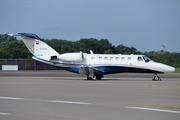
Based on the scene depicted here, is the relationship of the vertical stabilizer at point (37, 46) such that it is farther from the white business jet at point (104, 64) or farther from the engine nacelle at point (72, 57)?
the engine nacelle at point (72, 57)

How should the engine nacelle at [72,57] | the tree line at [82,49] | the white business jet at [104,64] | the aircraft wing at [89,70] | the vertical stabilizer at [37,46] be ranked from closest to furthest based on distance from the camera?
the aircraft wing at [89,70] < the white business jet at [104,64] < the engine nacelle at [72,57] < the vertical stabilizer at [37,46] < the tree line at [82,49]

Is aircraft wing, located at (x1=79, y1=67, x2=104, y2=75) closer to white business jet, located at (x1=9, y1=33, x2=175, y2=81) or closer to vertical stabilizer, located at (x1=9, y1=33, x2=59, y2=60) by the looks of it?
white business jet, located at (x1=9, y1=33, x2=175, y2=81)

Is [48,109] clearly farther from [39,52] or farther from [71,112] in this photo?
[39,52]

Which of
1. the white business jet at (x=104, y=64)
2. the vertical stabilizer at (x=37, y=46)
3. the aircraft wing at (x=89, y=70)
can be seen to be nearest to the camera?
the aircraft wing at (x=89, y=70)

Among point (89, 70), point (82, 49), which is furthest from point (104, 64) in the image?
point (82, 49)

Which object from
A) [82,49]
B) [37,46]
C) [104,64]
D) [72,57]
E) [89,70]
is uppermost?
[82,49]

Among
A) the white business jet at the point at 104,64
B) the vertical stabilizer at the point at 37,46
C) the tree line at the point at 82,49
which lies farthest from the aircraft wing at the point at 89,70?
the tree line at the point at 82,49

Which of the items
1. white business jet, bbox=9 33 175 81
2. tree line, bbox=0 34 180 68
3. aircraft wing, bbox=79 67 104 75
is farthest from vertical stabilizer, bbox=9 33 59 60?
tree line, bbox=0 34 180 68

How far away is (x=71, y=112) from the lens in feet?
38.9

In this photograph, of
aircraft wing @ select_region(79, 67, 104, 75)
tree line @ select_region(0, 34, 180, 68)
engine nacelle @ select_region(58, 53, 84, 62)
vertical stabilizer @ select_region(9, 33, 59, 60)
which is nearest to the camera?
aircraft wing @ select_region(79, 67, 104, 75)

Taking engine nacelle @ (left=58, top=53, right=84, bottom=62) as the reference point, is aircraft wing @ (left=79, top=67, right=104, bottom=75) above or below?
below

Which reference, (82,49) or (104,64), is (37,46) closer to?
(104,64)

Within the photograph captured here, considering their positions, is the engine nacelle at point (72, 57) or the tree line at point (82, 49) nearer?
the engine nacelle at point (72, 57)

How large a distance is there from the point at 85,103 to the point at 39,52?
72.8ft
